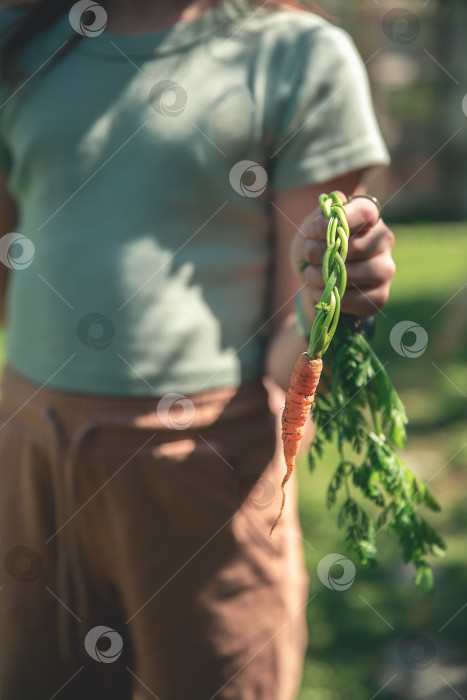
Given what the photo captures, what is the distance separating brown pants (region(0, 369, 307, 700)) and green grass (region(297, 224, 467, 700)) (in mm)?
1001

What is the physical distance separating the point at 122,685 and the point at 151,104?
3.49 ft

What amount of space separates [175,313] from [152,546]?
403 millimetres

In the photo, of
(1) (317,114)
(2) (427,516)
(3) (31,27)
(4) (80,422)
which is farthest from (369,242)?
(2) (427,516)

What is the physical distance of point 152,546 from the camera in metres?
1.49

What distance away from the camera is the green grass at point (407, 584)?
8.89 ft

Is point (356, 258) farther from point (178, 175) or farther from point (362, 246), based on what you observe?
point (178, 175)

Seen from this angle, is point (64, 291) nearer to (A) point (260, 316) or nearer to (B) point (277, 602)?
(A) point (260, 316)

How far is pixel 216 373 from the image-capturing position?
1.51m

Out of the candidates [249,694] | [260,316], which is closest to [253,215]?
[260,316]

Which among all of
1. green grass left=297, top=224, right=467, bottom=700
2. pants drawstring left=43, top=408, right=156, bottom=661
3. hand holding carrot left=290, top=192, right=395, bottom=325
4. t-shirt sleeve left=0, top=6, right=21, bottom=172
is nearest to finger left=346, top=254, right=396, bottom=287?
hand holding carrot left=290, top=192, right=395, bottom=325

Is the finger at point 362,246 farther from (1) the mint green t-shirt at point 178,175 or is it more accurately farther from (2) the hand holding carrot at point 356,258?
(1) the mint green t-shirt at point 178,175

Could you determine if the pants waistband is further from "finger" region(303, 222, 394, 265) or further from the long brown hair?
the long brown hair

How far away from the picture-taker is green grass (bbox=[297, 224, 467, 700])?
2709 millimetres

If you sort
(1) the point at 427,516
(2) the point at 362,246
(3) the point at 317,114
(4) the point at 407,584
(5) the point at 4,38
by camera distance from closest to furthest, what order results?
(2) the point at 362,246 < (3) the point at 317,114 < (5) the point at 4,38 < (4) the point at 407,584 < (1) the point at 427,516
